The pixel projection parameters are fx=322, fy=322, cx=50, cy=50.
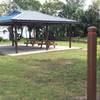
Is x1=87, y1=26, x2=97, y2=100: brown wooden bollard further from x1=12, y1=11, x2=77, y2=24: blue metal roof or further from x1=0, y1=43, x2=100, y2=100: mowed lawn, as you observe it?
x1=12, y1=11, x2=77, y2=24: blue metal roof

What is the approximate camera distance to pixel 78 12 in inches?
1593

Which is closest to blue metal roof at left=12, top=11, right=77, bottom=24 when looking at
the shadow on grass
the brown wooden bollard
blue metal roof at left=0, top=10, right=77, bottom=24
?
blue metal roof at left=0, top=10, right=77, bottom=24

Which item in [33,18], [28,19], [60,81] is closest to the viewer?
[60,81]

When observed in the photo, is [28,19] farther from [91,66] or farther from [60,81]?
[91,66]

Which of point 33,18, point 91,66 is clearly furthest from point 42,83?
point 33,18

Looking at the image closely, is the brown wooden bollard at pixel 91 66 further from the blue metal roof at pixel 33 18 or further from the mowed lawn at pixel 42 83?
the blue metal roof at pixel 33 18

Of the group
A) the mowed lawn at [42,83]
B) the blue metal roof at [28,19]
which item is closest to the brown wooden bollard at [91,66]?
the mowed lawn at [42,83]

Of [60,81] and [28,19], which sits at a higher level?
[28,19]

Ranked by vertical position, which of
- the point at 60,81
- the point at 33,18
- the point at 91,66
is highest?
the point at 91,66

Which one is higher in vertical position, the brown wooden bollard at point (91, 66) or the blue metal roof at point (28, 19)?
the brown wooden bollard at point (91, 66)

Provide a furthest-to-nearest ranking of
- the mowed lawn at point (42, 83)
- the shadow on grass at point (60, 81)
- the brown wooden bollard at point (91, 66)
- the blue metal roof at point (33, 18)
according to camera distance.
→ the blue metal roof at point (33, 18), the shadow on grass at point (60, 81), the mowed lawn at point (42, 83), the brown wooden bollard at point (91, 66)

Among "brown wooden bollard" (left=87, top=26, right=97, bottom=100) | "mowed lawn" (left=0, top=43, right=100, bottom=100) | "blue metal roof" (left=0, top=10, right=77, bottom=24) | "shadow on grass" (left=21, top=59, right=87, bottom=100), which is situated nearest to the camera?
"brown wooden bollard" (left=87, top=26, right=97, bottom=100)

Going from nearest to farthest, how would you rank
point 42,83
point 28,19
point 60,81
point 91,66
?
1. point 91,66
2. point 42,83
3. point 60,81
4. point 28,19

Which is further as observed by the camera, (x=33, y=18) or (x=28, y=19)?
(x=33, y=18)
